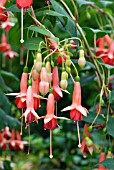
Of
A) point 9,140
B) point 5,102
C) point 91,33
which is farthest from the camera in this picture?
point 9,140

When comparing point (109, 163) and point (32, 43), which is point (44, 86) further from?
point (109, 163)

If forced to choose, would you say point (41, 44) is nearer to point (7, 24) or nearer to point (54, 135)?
point (7, 24)

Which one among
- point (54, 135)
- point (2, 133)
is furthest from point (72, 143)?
point (2, 133)

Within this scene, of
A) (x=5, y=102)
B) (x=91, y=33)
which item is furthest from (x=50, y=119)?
(x=5, y=102)

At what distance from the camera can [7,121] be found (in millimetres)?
1398

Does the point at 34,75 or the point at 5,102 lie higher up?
the point at 34,75

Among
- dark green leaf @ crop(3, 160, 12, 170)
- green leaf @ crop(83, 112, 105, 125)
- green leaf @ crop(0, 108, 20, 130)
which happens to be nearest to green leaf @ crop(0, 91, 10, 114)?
green leaf @ crop(0, 108, 20, 130)

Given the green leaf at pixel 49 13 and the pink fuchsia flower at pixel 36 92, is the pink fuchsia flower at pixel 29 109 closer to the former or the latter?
the pink fuchsia flower at pixel 36 92

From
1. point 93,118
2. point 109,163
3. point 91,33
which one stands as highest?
point 91,33

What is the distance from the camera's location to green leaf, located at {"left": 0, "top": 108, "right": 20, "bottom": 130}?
1.29 m

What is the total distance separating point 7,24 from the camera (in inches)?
52.7

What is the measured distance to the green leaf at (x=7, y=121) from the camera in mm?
1293

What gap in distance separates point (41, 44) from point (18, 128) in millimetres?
764

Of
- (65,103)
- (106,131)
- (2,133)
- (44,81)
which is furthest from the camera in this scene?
(2,133)
